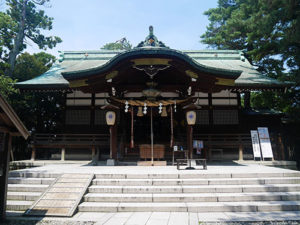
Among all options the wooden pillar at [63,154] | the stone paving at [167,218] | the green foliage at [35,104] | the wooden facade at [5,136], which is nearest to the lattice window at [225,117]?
the stone paving at [167,218]

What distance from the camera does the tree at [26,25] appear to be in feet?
57.9

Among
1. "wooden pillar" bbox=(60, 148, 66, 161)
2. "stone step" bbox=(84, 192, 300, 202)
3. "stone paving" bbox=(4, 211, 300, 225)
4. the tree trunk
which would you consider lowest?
"stone paving" bbox=(4, 211, 300, 225)

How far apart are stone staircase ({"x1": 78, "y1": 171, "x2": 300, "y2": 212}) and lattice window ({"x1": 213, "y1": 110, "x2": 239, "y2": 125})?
668 cm

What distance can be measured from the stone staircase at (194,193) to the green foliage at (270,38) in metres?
7.17

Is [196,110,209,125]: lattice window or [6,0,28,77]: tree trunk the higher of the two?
[6,0,28,77]: tree trunk

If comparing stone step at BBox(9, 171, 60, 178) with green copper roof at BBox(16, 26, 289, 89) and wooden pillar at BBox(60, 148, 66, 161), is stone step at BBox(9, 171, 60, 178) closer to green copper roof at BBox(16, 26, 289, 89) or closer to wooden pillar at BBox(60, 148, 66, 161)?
green copper roof at BBox(16, 26, 289, 89)

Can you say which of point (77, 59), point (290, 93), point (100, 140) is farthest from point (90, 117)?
point (290, 93)

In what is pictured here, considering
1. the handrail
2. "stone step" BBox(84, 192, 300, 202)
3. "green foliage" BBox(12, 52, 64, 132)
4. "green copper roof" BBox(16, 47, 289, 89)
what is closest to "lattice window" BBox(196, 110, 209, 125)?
"green copper roof" BBox(16, 47, 289, 89)

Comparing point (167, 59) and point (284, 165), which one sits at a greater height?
point (167, 59)

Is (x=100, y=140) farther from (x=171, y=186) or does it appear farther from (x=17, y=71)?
(x=17, y=71)

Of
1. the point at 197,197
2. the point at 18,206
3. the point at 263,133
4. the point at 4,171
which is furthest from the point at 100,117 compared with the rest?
the point at 263,133

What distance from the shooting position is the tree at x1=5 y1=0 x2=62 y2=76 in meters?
17.7

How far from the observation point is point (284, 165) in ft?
38.5

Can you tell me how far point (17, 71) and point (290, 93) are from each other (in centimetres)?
2086
